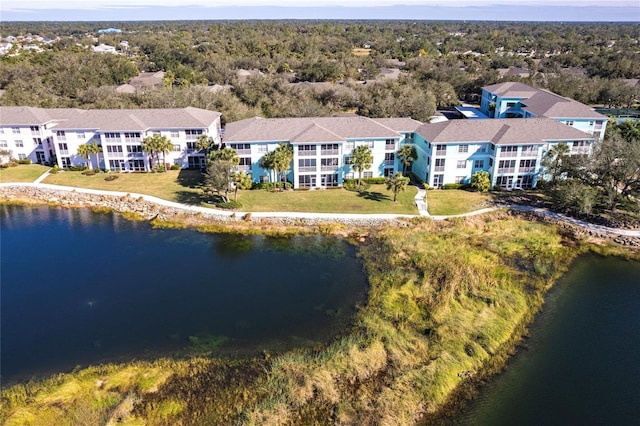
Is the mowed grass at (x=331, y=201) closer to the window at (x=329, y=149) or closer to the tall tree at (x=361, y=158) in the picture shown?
the tall tree at (x=361, y=158)

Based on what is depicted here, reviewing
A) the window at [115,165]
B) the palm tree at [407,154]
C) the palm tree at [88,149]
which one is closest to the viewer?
the palm tree at [407,154]

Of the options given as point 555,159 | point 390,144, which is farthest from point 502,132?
point 390,144

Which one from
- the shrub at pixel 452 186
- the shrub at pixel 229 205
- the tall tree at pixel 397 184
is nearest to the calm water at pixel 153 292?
the shrub at pixel 229 205

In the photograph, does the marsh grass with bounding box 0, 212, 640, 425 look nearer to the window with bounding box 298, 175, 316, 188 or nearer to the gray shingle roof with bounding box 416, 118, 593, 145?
the window with bounding box 298, 175, 316, 188

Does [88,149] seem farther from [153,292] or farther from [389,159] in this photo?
[389,159]

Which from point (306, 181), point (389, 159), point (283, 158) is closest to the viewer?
point (283, 158)
